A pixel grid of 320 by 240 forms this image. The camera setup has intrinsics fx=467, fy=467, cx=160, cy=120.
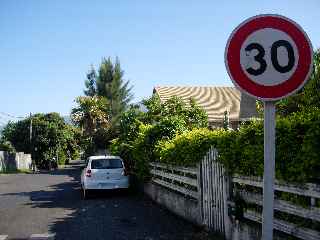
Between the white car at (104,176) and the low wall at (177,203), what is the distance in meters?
1.65

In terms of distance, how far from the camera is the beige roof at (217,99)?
30.9m

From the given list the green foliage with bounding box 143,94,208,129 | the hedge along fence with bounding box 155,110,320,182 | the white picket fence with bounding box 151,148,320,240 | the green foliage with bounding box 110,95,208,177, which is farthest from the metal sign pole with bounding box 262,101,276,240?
the green foliage with bounding box 143,94,208,129

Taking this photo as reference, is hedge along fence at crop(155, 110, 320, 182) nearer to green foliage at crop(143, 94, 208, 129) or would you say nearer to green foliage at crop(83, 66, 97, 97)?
green foliage at crop(143, 94, 208, 129)

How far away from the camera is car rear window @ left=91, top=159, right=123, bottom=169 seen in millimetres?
17627

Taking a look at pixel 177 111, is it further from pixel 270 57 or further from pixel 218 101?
pixel 270 57

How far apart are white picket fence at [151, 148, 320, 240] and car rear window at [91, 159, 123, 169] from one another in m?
5.05

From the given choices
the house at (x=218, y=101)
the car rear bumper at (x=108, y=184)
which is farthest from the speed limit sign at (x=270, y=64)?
the house at (x=218, y=101)

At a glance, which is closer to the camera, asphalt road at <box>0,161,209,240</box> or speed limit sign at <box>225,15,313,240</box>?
speed limit sign at <box>225,15,313,240</box>

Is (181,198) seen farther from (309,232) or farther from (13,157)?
(13,157)

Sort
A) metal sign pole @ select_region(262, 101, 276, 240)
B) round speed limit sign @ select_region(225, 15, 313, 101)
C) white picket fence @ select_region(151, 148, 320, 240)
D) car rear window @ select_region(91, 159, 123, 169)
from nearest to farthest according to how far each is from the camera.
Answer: metal sign pole @ select_region(262, 101, 276, 240)
round speed limit sign @ select_region(225, 15, 313, 101)
white picket fence @ select_region(151, 148, 320, 240)
car rear window @ select_region(91, 159, 123, 169)

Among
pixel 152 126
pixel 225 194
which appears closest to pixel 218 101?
pixel 152 126

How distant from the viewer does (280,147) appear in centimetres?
643

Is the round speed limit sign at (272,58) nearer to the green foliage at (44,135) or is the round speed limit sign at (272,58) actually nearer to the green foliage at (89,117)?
the green foliage at (89,117)

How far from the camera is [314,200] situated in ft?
19.0
